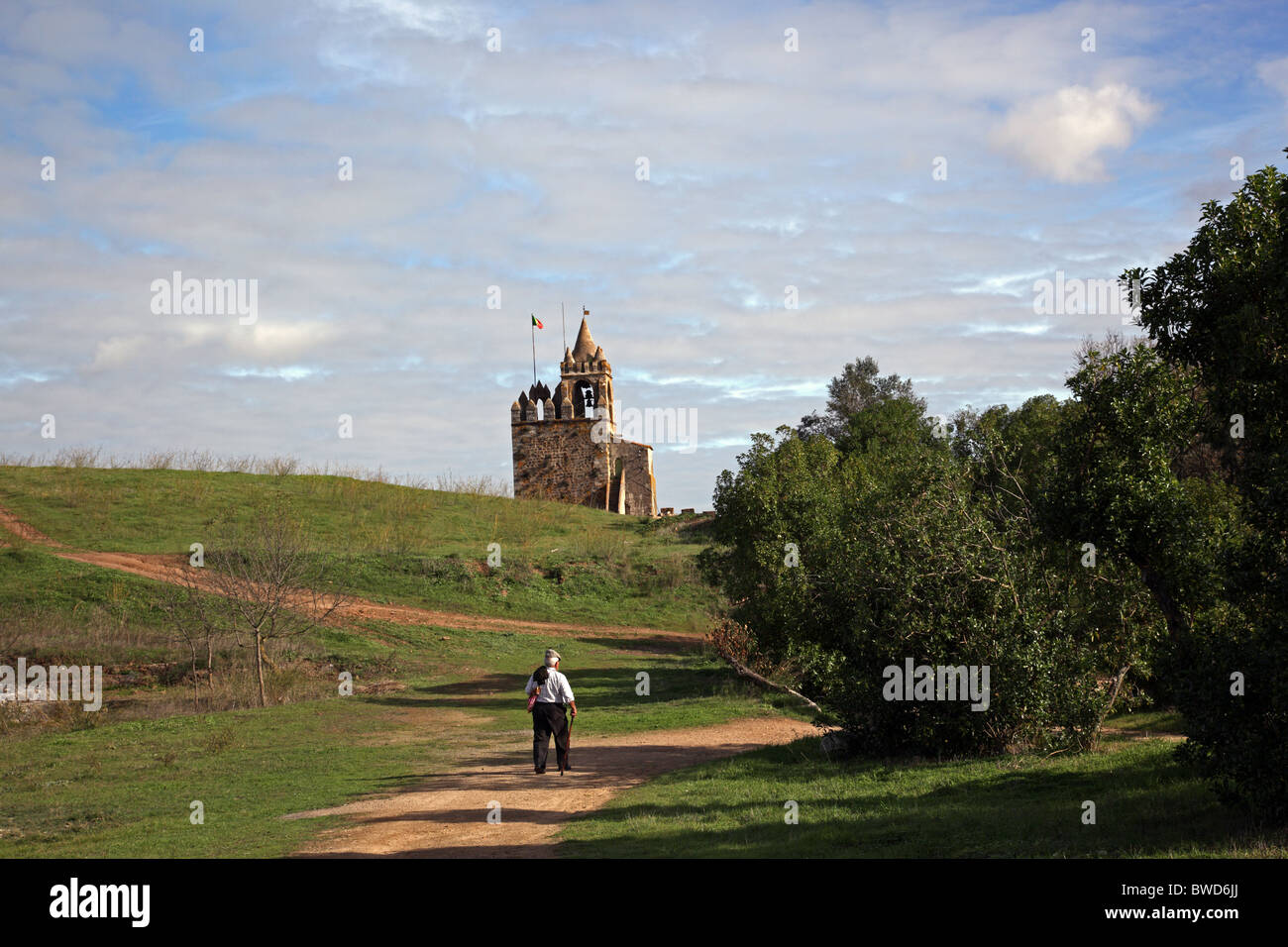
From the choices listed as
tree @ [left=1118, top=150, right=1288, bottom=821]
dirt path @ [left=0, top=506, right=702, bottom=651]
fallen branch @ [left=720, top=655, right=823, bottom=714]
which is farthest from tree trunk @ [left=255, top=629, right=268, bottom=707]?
tree @ [left=1118, top=150, right=1288, bottom=821]

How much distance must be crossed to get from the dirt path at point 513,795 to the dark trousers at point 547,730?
267 mm

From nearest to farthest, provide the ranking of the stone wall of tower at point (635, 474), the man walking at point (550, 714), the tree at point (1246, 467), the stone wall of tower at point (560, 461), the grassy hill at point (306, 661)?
1. the tree at point (1246, 467)
2. the grassy hill at point (306, 661)
3. the man walking at point (550, 714)
4. the stone wall of tower at point (560, 461)
5. the stone wall of tower at point (635, 474)

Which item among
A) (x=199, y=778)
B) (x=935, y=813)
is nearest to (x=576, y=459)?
(x=199, y=778)

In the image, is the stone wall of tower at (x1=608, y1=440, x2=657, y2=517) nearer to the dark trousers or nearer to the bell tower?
the bell tower

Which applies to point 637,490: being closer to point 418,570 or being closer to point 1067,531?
point 418,570

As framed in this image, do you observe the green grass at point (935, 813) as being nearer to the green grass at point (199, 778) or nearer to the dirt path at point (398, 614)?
the green grass at point (199, 778)

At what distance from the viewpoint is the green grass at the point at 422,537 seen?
39.6m

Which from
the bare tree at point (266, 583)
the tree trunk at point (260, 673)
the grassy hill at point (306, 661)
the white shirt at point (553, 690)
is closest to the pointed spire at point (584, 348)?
the grassy hill at point (306, 661)

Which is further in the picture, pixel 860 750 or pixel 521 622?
pixel 521 622

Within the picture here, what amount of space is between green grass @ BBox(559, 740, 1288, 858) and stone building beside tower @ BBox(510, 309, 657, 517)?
54478mm

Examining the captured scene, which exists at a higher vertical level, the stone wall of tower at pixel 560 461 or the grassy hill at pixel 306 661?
the stone wall of tower at pixel 560 461
